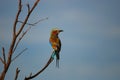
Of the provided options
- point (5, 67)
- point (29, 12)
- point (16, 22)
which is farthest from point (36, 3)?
point (5, 67)

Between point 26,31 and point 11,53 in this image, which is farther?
point 26,31

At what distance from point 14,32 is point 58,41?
8.41 ft

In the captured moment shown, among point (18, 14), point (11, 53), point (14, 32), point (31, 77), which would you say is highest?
point (18, 14)

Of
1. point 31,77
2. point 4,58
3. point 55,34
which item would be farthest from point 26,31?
point 55,34

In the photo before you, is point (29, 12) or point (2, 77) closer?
point (2, 77)

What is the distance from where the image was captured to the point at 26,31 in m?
2.58

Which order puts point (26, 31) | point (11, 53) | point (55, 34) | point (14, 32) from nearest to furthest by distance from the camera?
1. point (11, 53)
2. point (14, 32)
3. point (26, 31)
4. point (55, 34)

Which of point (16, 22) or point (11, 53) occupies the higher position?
point (16, 22)

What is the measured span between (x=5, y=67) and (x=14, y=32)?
0.46 metres

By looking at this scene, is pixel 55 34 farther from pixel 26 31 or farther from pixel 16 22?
pixel 16 22

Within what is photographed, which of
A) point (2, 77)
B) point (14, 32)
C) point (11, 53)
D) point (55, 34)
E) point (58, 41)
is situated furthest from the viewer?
point (58, 41)

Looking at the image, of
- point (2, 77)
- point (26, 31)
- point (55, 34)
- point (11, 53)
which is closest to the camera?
point (2, 77)

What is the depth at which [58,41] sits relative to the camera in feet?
15.5

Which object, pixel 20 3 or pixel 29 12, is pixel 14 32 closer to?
pixel 29 12
